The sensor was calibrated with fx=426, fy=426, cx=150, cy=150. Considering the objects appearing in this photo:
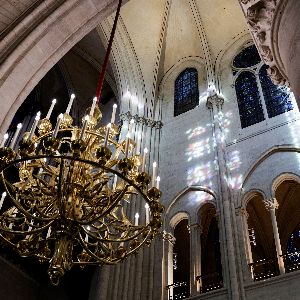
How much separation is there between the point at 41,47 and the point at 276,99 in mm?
6856

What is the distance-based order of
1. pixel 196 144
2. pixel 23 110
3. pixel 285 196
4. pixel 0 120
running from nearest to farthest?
pixel 0 120 → pixel 196 144 → pixel 285 196 → pixel 23 110

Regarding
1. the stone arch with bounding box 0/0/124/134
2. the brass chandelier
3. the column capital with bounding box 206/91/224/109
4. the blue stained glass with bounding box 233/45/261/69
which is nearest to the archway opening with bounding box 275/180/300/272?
the column capital with bounding box 206/91/224/109

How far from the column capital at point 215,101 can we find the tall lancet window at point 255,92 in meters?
0.52

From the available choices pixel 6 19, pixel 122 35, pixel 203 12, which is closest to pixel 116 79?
pixel 122 35

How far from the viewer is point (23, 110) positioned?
648 inches

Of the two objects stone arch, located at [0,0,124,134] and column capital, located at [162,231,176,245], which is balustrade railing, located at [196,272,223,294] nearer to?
column capital, located at [162,231,176,245]

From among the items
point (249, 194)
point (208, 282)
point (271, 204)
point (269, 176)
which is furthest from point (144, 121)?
point (271, 204)

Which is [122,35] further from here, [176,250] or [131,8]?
[176,250]

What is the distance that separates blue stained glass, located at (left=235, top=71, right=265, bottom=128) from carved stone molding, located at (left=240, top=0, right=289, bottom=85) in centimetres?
677

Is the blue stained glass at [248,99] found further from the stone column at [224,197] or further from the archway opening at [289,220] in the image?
the archway opening at [289,220]

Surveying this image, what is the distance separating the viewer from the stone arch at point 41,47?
609 cm

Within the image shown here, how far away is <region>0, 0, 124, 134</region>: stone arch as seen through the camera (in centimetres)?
609

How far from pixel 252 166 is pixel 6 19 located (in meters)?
6.18

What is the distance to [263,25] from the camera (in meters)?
4.23
